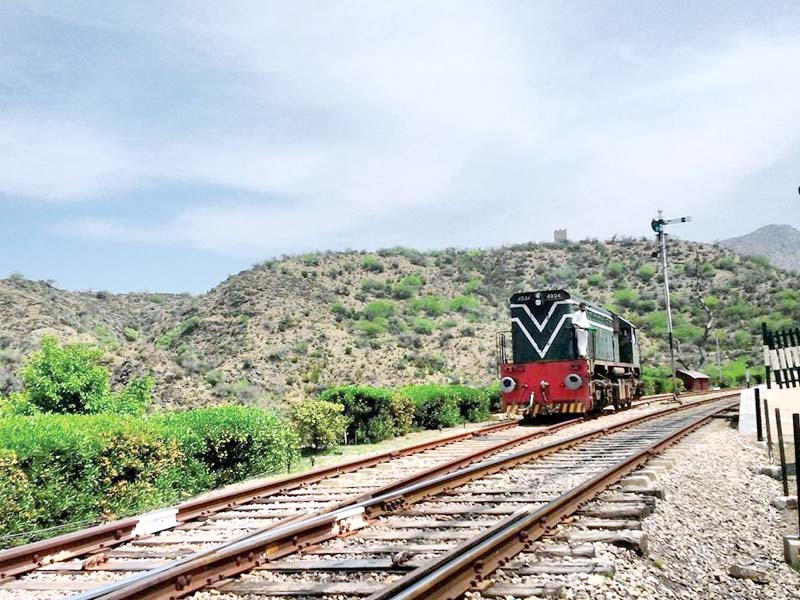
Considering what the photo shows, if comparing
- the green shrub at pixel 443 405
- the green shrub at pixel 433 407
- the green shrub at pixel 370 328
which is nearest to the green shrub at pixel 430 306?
the green shrub at pixel 370 328

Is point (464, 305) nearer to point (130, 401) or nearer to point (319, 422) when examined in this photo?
point (130, 401)

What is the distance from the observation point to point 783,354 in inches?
757

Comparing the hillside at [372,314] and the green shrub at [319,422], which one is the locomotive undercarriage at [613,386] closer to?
the green shrub at [319,422]

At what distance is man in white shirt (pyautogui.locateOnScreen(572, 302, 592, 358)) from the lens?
20.8m

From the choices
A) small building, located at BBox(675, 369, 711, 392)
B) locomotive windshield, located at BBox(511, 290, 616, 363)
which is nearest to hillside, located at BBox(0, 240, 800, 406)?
small building, located at BBox(675, 369, 711, 392)

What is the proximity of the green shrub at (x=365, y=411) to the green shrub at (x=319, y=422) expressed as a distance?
75 cm

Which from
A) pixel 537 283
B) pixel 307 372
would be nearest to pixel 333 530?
pixel 307 372

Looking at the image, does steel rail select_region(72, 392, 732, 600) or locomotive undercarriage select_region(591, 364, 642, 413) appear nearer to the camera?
steel rail select_region(72, 392, 732, 600)

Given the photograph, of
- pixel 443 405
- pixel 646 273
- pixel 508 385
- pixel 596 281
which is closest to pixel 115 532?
pixel 508 385

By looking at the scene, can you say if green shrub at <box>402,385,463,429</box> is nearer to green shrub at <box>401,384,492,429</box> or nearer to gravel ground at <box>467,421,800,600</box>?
green shrub at <box>401,384,492,429</box>

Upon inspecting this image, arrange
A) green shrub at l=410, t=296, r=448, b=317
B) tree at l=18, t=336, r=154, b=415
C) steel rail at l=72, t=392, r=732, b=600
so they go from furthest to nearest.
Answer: green shrub at l=410, t=296, r=448, b=317 < tree at l=18, t=336, r=154, b=415 < steel rail at l=72, t=392, r=732, b=600

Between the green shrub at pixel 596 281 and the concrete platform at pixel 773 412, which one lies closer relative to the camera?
the concrete platform at pixel 773 412

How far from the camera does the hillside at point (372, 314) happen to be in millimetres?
45531

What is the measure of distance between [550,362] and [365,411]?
5.50 meters
